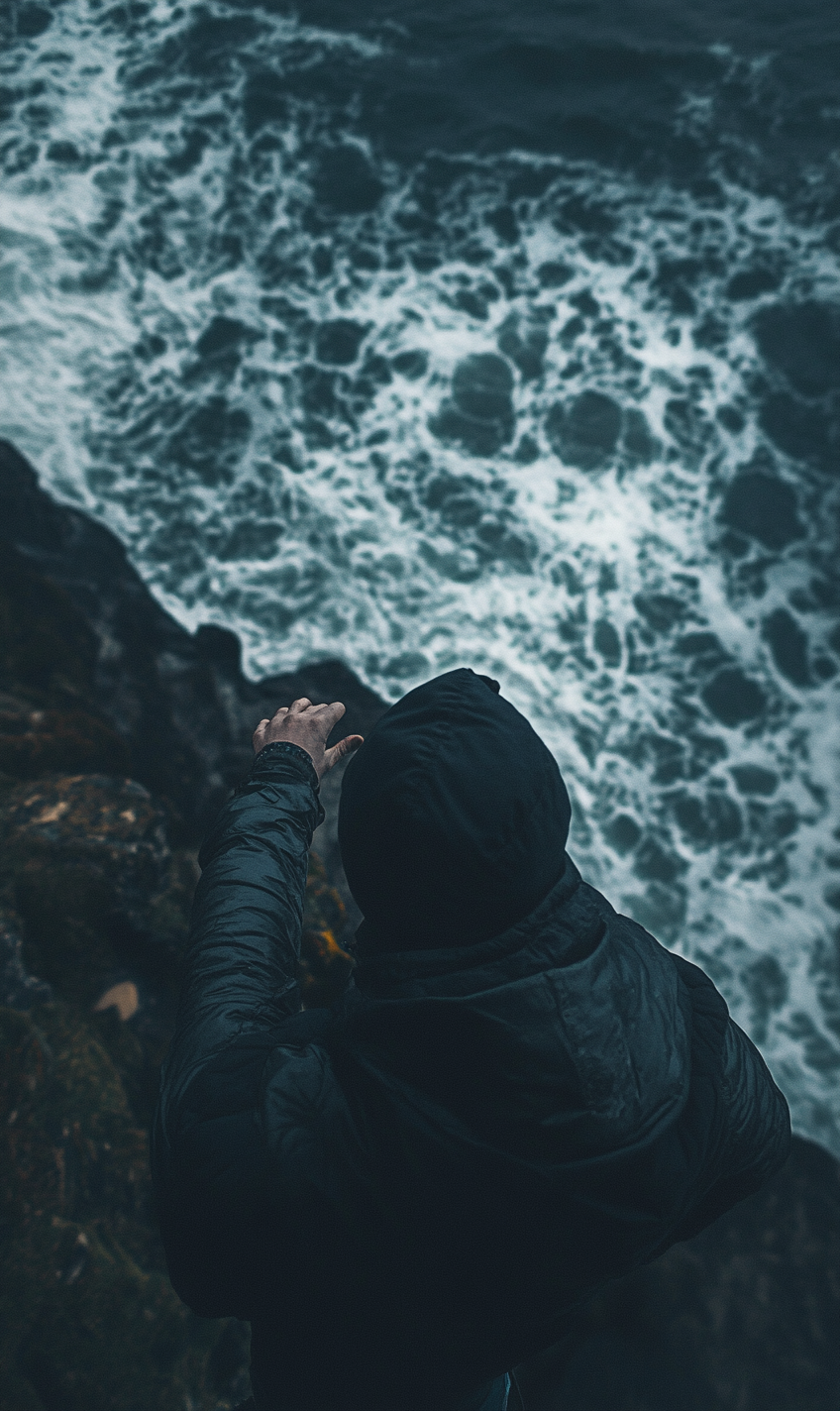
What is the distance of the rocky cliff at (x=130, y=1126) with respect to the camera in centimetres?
318

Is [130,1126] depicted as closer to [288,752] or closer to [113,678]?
[288,752]

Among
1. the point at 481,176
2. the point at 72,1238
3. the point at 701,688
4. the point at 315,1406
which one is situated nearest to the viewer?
the point at 315,1406

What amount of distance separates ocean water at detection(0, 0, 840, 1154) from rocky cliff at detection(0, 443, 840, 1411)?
2.67 feet

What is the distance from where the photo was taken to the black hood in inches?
54.2

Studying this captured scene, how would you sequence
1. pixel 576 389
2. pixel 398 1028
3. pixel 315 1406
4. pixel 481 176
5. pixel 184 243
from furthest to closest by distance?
pixel 481 176
pixel 184 243
pixel 576 389
pixel 315 1406
pixel 398 1028

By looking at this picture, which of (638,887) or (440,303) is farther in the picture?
(440,303)

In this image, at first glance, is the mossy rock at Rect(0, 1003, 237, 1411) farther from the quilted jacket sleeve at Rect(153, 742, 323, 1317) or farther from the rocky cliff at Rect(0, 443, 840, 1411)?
the quilted jacket sleeve at Rect(153, 742, 323, 1317)

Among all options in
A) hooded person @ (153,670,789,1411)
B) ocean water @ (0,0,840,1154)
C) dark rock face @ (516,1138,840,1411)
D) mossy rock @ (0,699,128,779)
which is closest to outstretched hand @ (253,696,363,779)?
hooded person @ (153,670,789,1411)

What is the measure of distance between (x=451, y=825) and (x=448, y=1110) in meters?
0.45

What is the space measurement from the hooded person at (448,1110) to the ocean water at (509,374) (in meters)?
3.82

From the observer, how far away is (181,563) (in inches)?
229

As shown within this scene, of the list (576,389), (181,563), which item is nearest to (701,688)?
(576,389)

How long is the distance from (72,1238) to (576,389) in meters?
6.23

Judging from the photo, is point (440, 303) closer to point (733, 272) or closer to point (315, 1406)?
point (733, 272)
